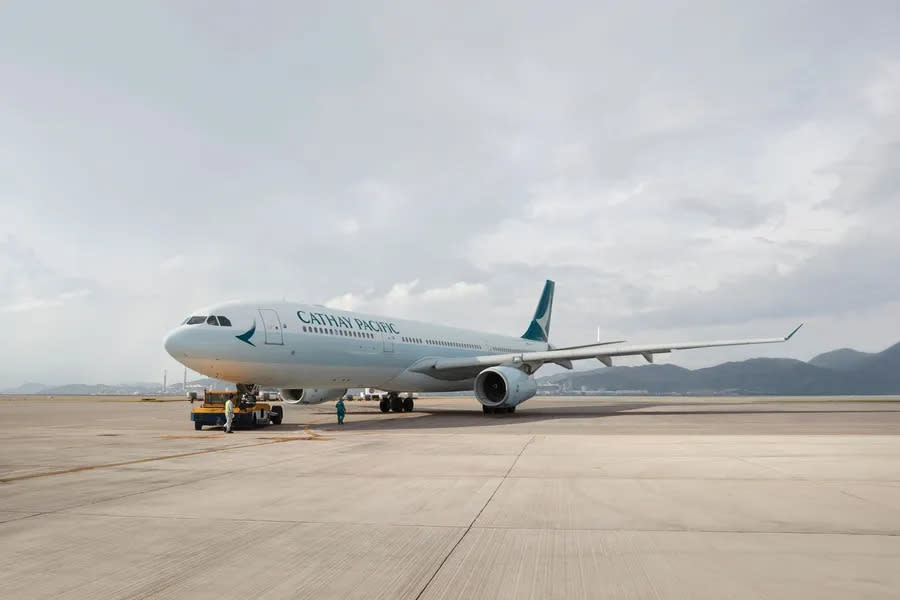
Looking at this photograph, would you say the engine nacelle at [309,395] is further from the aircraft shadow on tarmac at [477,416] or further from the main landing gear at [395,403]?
the main landing gear at [395,403]

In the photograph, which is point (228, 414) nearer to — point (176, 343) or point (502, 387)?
point (176, 343)

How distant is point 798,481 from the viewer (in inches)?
321

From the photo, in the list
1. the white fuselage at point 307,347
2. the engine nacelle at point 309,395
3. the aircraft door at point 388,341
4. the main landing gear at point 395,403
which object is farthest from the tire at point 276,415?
the main landing gear at point 395,403

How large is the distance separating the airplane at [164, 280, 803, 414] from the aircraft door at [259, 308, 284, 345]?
3 cm

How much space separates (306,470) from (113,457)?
4.39 m

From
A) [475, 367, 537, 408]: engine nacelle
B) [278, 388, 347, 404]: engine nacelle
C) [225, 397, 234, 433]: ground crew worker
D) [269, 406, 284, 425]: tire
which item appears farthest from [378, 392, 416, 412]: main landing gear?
[225, 397, 234, 433]: ground crew worker

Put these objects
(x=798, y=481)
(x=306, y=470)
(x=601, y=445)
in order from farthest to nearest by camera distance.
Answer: (x=601, y=445), (x=306, y=470), (x=798, y=481)

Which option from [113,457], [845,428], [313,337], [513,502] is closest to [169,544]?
[513,502]

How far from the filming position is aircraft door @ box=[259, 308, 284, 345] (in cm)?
1986

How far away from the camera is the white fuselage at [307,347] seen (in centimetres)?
1858

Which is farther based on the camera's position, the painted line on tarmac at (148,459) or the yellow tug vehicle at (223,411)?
the yellow tug vehicle at (223,411)

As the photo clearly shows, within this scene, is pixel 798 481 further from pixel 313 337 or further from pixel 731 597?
pixel 313 337

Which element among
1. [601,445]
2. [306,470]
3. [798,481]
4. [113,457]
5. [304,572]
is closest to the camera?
[304,572]

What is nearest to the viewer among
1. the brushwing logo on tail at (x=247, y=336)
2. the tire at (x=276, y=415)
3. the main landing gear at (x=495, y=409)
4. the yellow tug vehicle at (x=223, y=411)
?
the brushwing logo on tail at (x=247, y=336)
